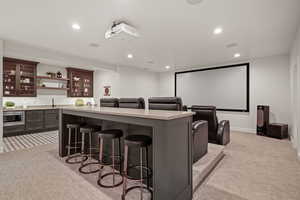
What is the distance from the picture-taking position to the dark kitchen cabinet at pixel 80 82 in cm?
662

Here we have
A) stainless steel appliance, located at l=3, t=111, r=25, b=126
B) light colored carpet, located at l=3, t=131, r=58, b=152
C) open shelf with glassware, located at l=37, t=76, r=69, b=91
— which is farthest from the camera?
open shelf with glassware, located at l=37, t=76, r=69, b=91

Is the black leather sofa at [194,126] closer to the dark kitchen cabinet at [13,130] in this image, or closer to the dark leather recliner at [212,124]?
the dark leather recliner at [212,124]

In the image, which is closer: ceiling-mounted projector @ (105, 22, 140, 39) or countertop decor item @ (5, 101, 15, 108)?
ceiling-mounted projector @ (105, 22, 140, 39)

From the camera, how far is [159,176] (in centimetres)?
143

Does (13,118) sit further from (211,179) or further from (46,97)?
(211,179)

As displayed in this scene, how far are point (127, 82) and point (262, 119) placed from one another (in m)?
5.22

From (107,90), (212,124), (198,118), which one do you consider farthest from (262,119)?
(107,90)

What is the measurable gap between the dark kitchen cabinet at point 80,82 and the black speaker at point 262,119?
23.1 ft

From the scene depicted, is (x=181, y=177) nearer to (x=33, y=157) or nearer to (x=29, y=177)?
(x=29, y=177)

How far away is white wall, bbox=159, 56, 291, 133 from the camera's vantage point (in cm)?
477

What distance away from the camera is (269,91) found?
5016 mm

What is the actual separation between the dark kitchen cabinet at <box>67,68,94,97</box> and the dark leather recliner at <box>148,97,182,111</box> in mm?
5359

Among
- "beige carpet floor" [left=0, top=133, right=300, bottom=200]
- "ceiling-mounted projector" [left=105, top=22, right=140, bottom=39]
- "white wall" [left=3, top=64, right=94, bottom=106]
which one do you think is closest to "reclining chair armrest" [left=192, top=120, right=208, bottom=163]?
"beige carpet floor" [left=0, top=133, right=300, bottom=200]

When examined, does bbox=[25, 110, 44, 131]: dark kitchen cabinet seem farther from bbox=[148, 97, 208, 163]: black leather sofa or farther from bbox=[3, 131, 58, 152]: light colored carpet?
bbox=[148, 97, 208, 163]: black leather sofa
